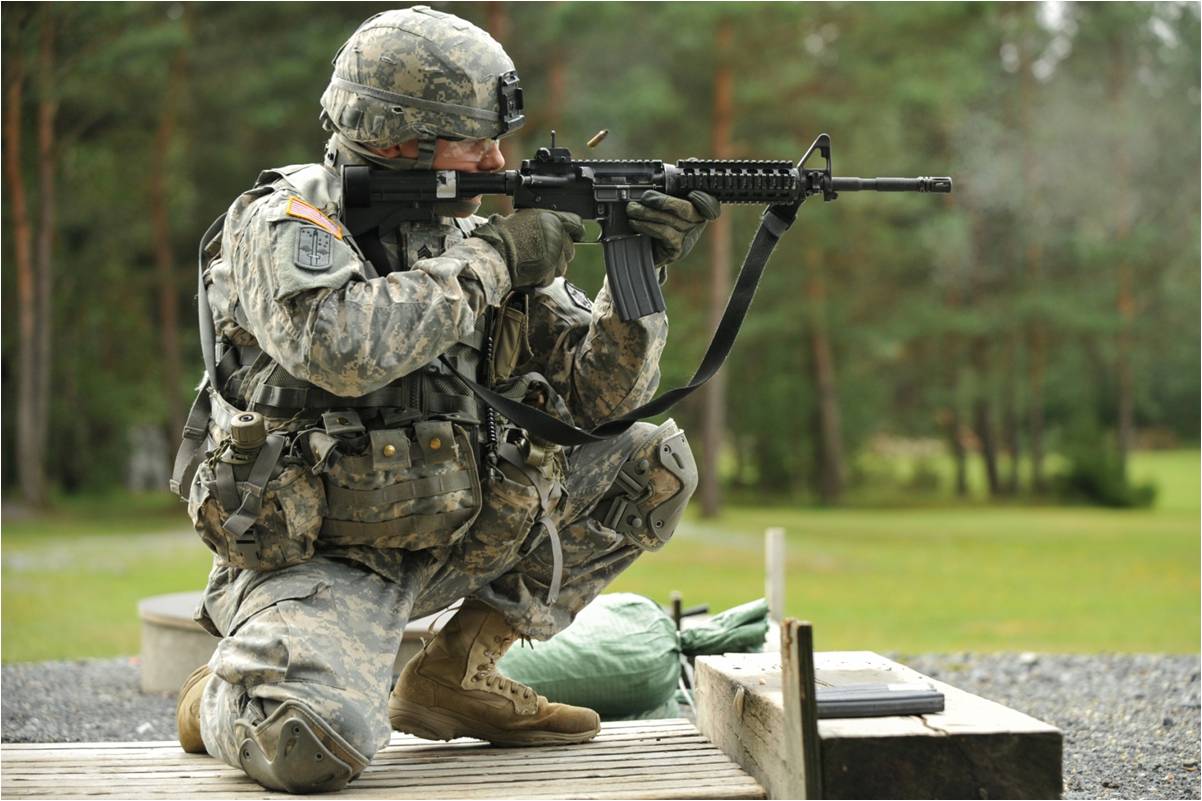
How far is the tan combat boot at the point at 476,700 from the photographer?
400 centimetres

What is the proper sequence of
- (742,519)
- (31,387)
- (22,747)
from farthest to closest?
(742,519) < (31,387) < (22,747)

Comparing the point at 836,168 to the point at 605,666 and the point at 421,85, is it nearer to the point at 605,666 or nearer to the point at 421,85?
the point at 605,666

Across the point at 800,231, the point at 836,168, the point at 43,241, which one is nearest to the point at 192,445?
the point at 43,241

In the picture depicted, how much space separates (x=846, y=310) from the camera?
26016 mm

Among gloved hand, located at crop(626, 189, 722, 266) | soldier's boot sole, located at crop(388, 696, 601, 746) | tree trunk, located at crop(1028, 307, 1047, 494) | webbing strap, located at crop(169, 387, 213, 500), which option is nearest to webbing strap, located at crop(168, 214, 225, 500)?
Answer: webbing strap, located at crop(169, 387, 213, 500)

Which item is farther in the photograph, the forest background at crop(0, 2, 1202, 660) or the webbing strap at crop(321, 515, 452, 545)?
the forest background at crop(0, 2, 1202, 660)

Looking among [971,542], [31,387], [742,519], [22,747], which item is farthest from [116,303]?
[22,747]

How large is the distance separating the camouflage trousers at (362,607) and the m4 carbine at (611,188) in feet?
1.81

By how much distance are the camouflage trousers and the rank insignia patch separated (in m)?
0.81

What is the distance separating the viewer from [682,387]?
12.1ft

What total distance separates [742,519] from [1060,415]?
12.4m

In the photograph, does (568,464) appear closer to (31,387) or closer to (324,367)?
(324,367)

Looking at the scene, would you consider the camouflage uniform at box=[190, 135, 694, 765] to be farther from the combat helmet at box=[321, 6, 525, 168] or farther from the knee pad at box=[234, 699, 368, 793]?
the combat helmet at box=[321, 6, 525, 168]

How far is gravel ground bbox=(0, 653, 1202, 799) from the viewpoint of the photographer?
15.5 ft
